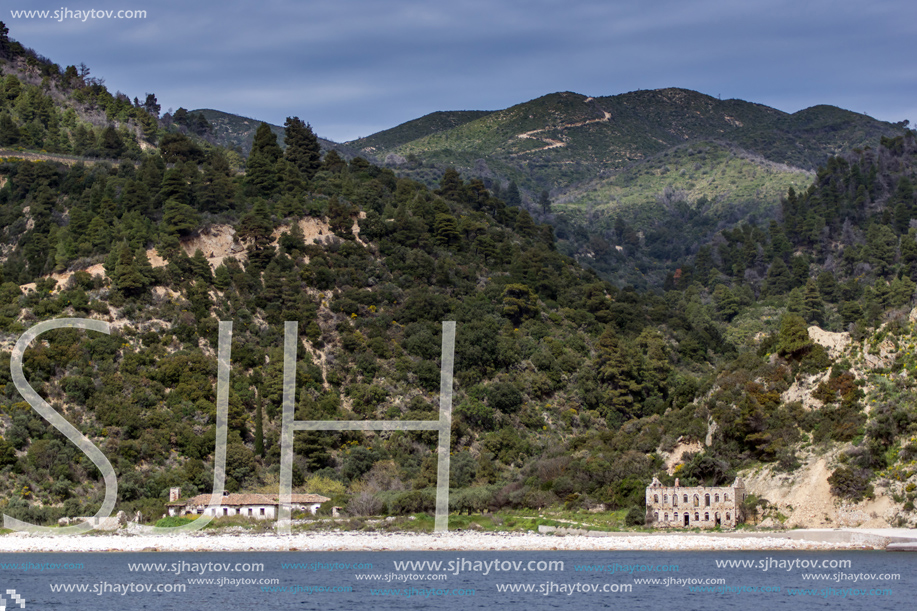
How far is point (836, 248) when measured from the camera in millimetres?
143625

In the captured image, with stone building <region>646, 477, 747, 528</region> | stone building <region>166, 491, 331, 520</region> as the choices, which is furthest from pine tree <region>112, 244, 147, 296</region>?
stone building <region>646, 477, 747, 528</region>

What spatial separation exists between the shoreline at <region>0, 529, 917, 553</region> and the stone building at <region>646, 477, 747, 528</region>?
7.34 feet

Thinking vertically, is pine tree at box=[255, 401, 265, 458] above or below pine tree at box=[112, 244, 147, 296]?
below

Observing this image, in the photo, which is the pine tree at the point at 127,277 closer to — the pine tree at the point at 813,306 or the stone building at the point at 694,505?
the stone building at the point at 694,505

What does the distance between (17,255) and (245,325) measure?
24.7 meters

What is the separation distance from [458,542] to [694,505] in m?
13.0

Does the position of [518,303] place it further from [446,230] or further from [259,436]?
[259,436]

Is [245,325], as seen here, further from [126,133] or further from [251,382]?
[126,133]

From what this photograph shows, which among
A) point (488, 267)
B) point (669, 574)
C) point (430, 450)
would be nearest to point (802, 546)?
point (669, 574)

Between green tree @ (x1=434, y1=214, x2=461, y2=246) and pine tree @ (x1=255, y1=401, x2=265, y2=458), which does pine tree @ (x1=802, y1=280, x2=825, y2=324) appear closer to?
green tree @ (x1=434, y1=214, x2=461, y2=246)

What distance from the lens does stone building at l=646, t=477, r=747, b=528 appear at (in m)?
59.1

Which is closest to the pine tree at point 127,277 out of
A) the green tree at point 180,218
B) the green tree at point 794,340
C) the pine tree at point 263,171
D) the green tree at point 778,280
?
the green tree at point 180,218

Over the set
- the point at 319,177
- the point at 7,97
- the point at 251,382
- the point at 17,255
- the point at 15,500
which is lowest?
the point at 15,500

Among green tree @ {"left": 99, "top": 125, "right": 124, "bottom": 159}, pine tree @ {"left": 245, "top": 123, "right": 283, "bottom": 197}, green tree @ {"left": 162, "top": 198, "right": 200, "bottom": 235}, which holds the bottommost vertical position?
green tree @ {"left": 162, "top": 198, "right": 200, "bottom": 235}
